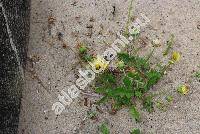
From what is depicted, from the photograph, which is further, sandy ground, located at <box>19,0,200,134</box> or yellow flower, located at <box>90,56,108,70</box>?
yellow flower, located at <box>90,56,108,70</box>

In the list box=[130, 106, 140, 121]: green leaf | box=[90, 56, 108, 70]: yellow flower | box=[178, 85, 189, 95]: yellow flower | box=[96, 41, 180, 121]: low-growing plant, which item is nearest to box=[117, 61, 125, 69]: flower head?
box=[96, 41, 180, 121]: low-growing plant

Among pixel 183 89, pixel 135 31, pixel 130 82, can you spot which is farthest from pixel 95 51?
pixel 183 89

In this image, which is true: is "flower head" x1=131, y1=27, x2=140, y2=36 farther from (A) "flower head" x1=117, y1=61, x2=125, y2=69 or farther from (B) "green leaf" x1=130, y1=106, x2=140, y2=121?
(B) "green leaf" x1=130, y1=106, x2=140, y2=121

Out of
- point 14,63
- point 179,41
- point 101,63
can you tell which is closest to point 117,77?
point 101,63

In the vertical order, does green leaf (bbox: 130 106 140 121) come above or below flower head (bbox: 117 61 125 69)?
below

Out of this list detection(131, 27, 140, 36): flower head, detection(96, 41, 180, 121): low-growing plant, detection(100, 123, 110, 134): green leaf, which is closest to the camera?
detection(100, 123, 110, 134): green leaf

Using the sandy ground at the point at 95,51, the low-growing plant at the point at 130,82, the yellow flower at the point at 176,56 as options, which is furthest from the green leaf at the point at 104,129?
the yellow flower at the point at 176,56

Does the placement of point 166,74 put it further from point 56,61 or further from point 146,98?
point 56,61

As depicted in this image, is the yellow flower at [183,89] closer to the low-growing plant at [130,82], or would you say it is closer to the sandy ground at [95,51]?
the sandy ground at [95,51]

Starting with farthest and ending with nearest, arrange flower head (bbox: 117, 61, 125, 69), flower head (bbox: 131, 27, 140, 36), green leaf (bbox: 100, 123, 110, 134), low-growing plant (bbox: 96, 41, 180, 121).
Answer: flower head (bbox: 131, 27, 140, 36)
flower head (bbox: 117, 61, 125, 69)
low-growing plant (bbox: 96, 41, 180, 121)
green leaf (bbox: 100, 123, 110, 134)
